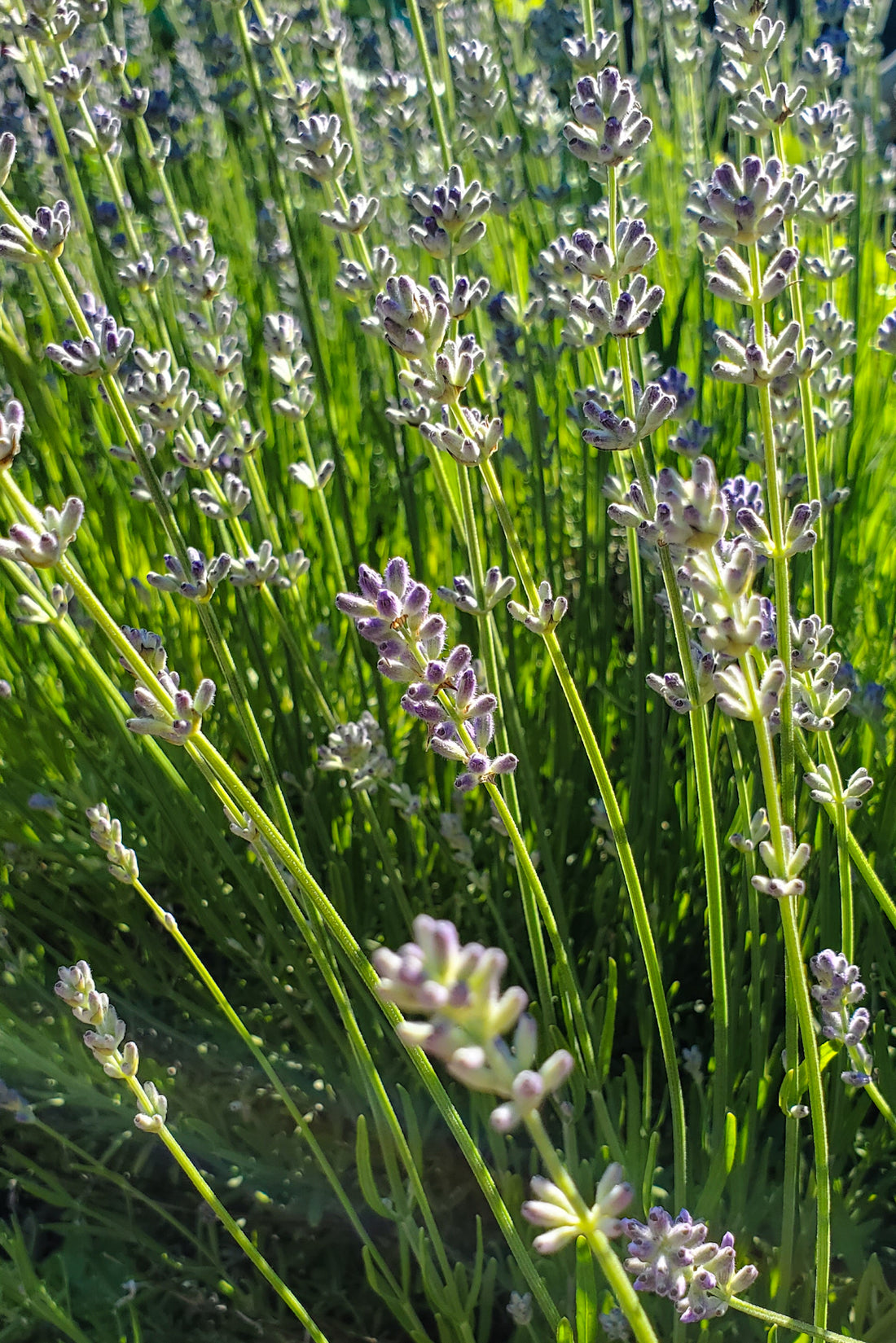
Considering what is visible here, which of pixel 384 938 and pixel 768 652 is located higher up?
pixel 768 652

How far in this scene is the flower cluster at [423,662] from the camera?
870 mm

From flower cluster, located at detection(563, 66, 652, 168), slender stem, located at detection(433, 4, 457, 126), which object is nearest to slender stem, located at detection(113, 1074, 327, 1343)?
flower cluster, located at detection(563, 66, 652, 168)

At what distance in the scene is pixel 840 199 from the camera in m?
1.61

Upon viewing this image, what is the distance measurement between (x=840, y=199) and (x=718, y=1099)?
1321 mm

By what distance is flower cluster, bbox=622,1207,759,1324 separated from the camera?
912 millimetres

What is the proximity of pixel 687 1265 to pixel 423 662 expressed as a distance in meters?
0.58

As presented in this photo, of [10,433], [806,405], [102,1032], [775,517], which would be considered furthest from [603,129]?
[102,1032]

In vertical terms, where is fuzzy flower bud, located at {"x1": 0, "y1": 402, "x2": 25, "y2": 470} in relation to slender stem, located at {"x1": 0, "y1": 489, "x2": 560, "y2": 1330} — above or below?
above

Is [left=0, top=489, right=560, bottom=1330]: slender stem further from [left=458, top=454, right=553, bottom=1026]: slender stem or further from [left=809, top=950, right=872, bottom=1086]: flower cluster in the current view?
[left=809, top=950, right=872, bottom=1086]: flower cluster

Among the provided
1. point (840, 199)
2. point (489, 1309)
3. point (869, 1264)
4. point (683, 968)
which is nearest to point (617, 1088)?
point (683, 968)

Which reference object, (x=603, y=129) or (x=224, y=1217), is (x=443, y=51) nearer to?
(x=603, y=129)

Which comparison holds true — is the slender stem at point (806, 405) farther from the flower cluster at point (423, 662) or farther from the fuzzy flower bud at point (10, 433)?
the fuzzy flower bud at point (10, 433)

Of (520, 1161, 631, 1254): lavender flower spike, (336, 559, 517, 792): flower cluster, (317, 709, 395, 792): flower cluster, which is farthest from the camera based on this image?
(317, 709, 395, 792): flower cluster

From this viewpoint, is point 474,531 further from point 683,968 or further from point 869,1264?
point 683,968
